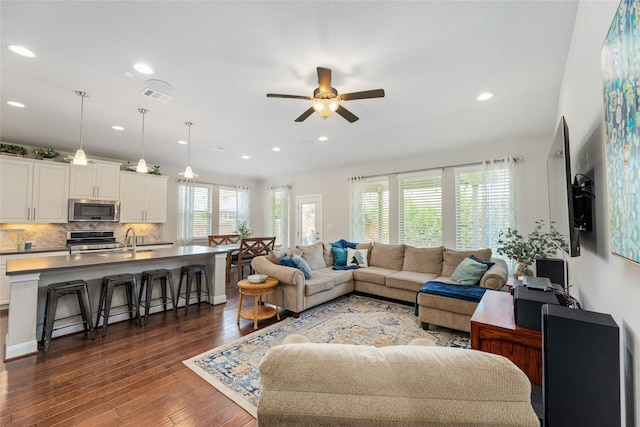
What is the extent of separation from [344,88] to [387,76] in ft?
1.51

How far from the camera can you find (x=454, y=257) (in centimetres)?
436

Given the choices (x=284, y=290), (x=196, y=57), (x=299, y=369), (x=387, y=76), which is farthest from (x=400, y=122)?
(x=299, y=369)

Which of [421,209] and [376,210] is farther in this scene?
[376,210]

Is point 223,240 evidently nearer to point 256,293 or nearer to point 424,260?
point 256,293

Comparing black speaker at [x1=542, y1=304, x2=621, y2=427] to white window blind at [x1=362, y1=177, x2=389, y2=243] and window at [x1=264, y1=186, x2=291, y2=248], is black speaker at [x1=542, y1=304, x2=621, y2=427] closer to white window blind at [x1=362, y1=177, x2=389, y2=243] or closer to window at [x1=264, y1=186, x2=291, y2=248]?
white window blind at [x1=362, y1=177, x2=389, y2=243]

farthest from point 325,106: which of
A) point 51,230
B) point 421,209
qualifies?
point 51,230

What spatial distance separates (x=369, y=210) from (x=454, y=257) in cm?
220

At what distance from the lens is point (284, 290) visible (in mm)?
3818

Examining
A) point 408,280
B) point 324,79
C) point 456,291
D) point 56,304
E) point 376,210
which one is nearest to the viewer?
point 324,79

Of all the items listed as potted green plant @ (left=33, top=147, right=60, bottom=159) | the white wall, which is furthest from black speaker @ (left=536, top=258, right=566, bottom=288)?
potted green plant @ (left=33, top=147, right=60, bottom=159)

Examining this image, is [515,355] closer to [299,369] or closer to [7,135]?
[299,369]

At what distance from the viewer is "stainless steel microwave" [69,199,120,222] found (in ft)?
15.7

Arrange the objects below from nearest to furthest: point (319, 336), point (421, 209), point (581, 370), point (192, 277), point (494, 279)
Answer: point (581, 370) < point (319, 336) < point (494, 279) < point (192, 277) < point (421, 209)

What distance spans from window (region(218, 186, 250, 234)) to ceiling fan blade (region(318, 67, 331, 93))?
19.4 feet
